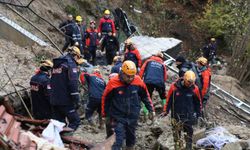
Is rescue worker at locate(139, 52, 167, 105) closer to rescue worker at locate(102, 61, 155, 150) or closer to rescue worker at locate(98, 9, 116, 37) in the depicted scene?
rescue worker at locate(102, 61, 155, 150)

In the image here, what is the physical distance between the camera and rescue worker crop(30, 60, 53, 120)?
866 centimetres

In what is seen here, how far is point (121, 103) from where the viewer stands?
780cm

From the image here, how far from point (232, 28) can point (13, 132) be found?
18786mm

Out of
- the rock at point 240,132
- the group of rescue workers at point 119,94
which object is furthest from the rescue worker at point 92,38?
the rock at point 240,132

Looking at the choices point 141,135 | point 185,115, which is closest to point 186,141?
point 185,115

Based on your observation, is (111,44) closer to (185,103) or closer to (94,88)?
(94,88)

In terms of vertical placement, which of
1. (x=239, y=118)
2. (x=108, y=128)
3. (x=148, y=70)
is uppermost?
(x=148, y=70)

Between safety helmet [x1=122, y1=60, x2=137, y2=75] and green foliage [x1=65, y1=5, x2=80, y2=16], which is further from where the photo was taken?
green foliage [x1=65, y1=5, x2=80, y2=16]

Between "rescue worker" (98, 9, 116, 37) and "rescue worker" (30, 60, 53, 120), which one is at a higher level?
"rescue worker" (98, 9, 116, 37)

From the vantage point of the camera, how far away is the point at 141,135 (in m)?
9.95

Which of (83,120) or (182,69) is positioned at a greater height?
(182,69)

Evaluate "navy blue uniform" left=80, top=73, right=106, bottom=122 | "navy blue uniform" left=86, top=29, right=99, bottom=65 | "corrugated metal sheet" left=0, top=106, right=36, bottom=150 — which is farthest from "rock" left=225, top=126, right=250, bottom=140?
"navy blue uniform" left=86, top=29, right=99, bottom=65

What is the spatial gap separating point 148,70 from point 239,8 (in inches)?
447

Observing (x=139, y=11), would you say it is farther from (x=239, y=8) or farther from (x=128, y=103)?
(x=128, y=103)
